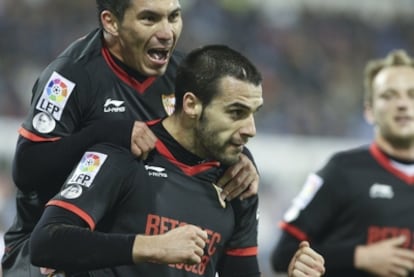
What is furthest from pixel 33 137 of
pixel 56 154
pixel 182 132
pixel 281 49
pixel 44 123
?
pixel 281 49

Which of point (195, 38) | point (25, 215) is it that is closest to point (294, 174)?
point (195, 38)

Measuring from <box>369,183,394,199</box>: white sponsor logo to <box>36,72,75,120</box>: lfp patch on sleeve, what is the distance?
2.40 metres

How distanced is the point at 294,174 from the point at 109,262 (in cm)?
923

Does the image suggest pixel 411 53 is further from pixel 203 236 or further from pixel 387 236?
pixel 203 236

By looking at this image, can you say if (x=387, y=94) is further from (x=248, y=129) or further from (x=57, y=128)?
(x=57, y=128)

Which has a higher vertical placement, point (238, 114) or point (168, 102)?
point (238, 114)

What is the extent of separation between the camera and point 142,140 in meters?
3.88

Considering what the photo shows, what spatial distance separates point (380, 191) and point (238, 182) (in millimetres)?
2119

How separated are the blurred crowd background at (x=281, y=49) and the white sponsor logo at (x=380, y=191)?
194 inches

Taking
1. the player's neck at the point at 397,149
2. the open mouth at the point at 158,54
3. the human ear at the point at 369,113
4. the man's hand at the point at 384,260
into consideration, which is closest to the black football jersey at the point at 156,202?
the open mouth at the point at 158,54

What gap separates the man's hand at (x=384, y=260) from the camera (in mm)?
5672

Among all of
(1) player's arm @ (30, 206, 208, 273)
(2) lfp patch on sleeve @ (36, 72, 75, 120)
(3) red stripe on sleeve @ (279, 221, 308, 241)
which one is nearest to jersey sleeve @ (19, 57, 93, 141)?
(2) lfp patch on sleeve @ (36, 72, 75, 120)

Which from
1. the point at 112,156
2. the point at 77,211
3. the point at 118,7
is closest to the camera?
the point at 77,211

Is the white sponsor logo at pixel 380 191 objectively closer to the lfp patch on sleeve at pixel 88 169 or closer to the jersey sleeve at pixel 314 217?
the jersey sleeve at pixel 314 217
